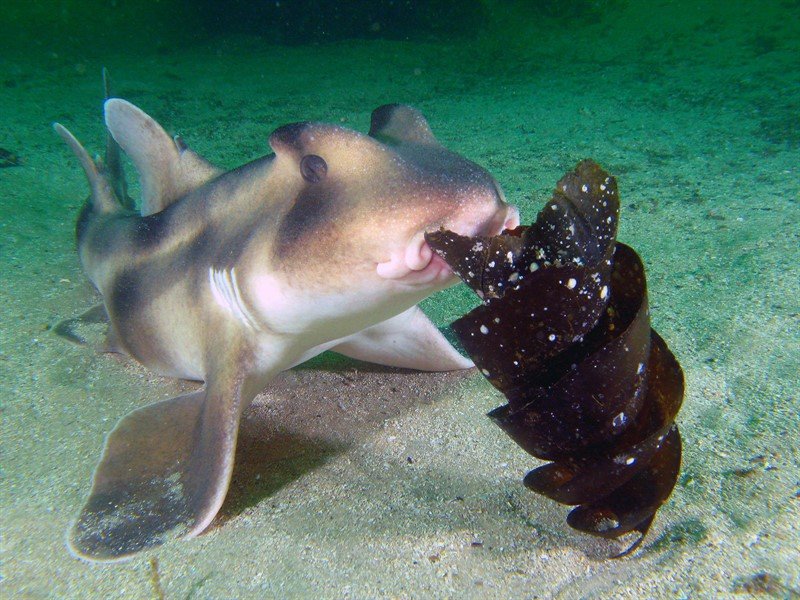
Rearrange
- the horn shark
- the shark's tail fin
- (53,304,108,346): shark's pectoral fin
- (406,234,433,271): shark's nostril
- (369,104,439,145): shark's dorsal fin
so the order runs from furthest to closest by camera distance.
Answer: the shark's tail fin
(53,304,108,346): shark's pectoral fin
(369,104,439,145): shark's dorsal fin
the horn shark
(406,234,433,271): shark's nostril

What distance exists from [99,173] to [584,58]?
48.7ft

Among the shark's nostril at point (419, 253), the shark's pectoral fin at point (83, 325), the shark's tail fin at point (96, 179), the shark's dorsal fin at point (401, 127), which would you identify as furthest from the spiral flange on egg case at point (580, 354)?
the shark's tail fin at point (96, 179)

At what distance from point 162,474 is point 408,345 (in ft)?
5.47

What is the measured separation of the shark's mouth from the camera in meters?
1.96

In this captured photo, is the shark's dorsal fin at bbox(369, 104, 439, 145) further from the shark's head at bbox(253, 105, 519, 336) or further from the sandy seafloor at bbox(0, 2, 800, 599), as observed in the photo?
the sandy seafloor at bbox(0, 2, 800, 599)

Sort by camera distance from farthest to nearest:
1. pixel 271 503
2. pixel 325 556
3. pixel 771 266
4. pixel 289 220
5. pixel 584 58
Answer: pixel 584 58 → pixel 771 266 → pixel 271 503 → pixel 289 220 → pixel 325 556

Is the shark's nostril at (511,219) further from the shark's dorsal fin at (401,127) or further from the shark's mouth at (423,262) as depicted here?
the shark's dorsal fin at (401,127)

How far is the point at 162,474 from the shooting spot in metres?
2.71

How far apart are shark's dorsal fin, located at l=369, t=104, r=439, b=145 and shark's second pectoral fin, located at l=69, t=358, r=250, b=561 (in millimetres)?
1567

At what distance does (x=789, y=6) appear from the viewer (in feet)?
60.6

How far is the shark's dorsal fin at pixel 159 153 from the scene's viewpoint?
11.6 feet

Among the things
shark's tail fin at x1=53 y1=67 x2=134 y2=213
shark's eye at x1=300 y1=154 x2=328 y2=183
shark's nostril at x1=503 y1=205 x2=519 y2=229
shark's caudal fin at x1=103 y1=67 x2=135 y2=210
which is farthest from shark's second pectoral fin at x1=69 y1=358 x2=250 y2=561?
shark's caudal fin at x1=103 y1=67 x2=135 y2=210

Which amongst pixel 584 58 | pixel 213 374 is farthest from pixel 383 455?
pixel 584 58

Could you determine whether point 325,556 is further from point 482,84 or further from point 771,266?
point 482,84
